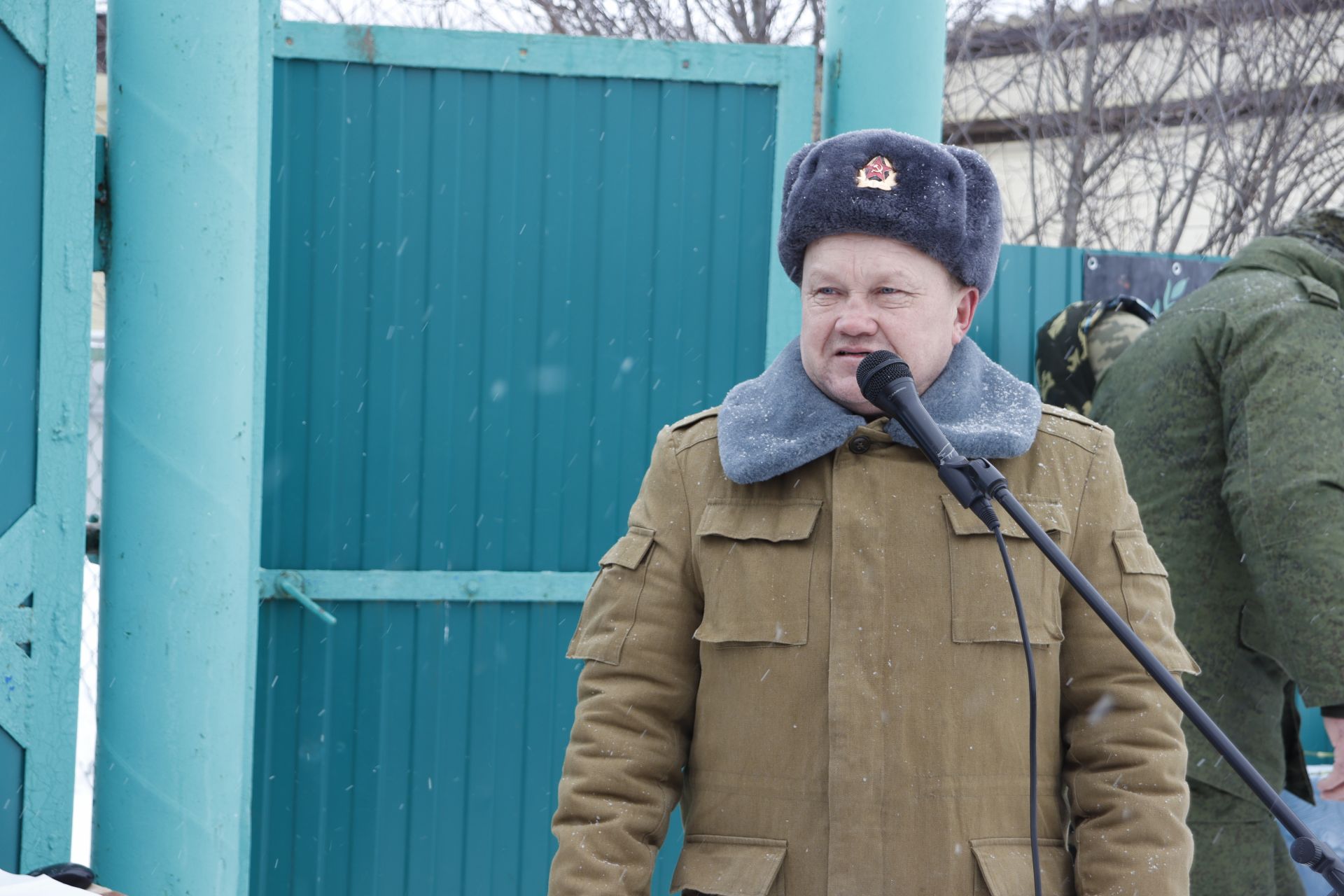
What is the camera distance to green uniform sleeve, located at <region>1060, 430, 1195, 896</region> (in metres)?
1.84

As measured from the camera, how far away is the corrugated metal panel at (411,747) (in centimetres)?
363

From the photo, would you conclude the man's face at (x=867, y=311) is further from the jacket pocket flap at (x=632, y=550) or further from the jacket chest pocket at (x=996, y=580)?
the jacket pocket flap at (x=632, y=550)

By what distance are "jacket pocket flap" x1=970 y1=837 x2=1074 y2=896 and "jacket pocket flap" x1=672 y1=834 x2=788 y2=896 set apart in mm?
275

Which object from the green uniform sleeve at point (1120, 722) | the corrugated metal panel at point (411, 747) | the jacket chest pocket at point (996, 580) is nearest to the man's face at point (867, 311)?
the jacket chest pocket at point (996, 580)

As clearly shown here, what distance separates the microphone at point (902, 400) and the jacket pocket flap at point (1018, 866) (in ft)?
1.85

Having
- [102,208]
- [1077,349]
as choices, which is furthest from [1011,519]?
[1077,349]

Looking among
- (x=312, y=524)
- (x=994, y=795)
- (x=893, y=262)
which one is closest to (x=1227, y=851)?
(x=994, y=795)

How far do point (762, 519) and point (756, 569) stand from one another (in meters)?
0.08

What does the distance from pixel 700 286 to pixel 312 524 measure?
1232 millimetres

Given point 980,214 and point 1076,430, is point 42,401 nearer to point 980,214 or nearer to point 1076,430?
point 980,214

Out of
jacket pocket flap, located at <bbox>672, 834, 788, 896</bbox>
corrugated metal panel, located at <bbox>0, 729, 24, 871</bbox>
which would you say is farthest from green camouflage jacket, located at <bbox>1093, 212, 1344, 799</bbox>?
corrugated metal panel, located at <bbox>0, 729, 24, 871</bbox>

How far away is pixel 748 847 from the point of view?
1904 mm

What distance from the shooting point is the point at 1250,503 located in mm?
2791

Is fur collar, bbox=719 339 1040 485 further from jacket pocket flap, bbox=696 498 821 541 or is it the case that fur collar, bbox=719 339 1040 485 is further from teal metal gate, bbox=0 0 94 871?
teal metal gate, bbox=0 0 94 871
